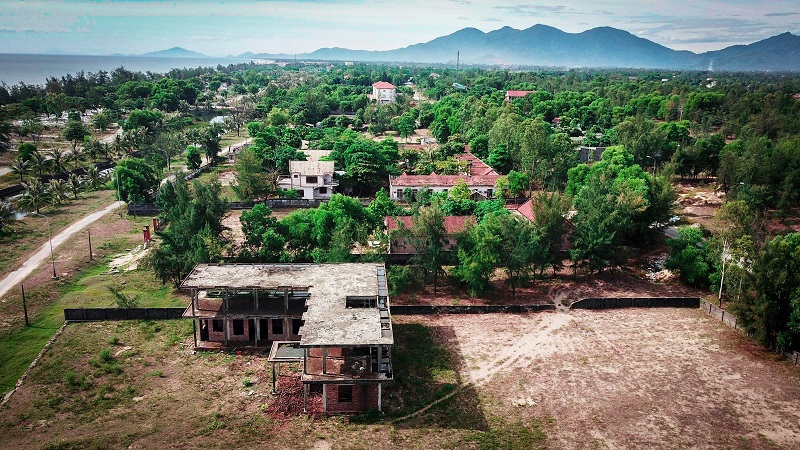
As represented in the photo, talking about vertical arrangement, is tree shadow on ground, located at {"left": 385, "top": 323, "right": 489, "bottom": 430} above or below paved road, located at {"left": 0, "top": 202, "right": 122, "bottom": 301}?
below

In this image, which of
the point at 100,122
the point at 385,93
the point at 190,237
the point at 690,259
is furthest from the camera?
the point at 385,93

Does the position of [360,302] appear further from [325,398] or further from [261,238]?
[261,238]

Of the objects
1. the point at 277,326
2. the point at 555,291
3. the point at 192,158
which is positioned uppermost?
the point at 192,158

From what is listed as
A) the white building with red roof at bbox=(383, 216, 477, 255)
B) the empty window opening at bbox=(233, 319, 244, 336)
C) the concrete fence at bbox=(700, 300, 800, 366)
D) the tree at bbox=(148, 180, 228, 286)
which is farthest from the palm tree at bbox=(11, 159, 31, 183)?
the concrete fence at bbox=(700, 300, 800, 366)

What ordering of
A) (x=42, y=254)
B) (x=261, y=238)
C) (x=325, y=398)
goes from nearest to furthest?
(x=325, y=398) < (x=261, y=238) < (x=42, y=254)

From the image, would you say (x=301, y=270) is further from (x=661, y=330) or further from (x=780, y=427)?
(x=780, y=427)

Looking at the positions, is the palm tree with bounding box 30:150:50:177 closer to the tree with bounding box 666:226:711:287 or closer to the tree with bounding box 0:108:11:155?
the tree with bounding box 0:108:11:155

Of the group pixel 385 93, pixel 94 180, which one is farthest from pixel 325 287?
pixel 385 93
